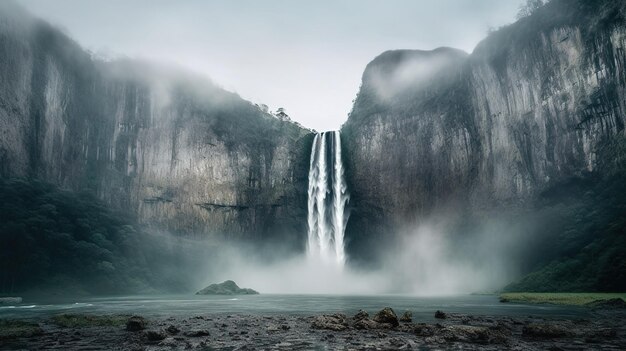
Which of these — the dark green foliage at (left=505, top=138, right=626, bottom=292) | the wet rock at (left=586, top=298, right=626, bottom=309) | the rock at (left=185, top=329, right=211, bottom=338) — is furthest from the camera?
the dark green foliage at (left=505, top=138, right=626, bottom=292)

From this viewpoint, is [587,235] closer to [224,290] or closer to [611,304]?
[611,304]

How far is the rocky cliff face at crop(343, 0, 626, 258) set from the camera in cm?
4666

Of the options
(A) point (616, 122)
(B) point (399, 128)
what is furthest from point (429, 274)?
(A) point (616, 122)

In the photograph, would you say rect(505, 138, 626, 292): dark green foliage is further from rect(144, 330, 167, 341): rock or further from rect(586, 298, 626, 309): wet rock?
rect(144, 330, 167, 341): rock

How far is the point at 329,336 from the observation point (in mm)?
12570

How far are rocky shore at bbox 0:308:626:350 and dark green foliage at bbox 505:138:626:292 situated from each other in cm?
2455

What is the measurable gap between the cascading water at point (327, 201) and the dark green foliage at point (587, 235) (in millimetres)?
28401

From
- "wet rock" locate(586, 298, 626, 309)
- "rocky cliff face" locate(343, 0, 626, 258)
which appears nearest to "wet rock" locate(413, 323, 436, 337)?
"wet rock" locate(586, 298, 626, 309)

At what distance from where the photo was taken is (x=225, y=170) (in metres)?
76.1

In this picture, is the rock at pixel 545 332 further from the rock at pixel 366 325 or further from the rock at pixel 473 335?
the rock at pixel 366 325

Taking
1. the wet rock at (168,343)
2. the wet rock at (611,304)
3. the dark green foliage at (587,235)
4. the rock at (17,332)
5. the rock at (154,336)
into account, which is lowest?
the wet rock at (611,304)

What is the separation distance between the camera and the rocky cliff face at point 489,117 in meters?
46.7

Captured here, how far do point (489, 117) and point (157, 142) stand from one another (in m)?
55.7

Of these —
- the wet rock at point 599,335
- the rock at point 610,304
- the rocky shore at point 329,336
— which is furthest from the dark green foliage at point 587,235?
the wet rock at point 599,335
